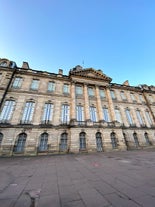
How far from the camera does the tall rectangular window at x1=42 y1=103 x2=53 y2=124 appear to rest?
661 inches

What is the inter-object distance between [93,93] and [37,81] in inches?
473

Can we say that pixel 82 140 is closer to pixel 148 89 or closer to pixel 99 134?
pixel 99 134

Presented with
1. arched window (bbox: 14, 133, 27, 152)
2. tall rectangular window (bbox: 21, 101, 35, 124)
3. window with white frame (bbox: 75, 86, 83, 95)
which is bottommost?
arched window (bbox: 14, 133, 27, 152)

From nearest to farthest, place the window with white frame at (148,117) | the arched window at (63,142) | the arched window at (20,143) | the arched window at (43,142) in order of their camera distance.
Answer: the arched window at (20,143) < the arched window at (43,142) < the arched window at (63,142) < the window with white frame at (148,117)

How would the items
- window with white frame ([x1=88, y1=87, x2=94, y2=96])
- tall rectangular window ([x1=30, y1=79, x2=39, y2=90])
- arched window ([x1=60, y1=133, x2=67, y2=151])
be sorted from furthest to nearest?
window with white frame ([x1=88, y1=87, x2=94, y2=96]), tall rectangular window ([x1=30, y1=79, x2=39, y2=90]), arched window ([x1=60, y1=133, x2=67, y2=151])

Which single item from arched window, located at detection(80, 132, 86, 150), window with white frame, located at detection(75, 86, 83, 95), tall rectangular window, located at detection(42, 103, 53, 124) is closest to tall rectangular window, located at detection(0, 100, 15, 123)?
tall rectangular window, located at detection(42, 103, 53, 124)

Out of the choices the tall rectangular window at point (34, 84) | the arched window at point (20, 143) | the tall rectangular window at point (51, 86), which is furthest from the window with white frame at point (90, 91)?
the arched window at point (20, 143)

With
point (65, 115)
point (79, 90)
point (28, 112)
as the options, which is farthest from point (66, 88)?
point (28, 112)

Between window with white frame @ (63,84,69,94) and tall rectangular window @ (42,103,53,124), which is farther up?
window with white frame @ (63,84,69,94)

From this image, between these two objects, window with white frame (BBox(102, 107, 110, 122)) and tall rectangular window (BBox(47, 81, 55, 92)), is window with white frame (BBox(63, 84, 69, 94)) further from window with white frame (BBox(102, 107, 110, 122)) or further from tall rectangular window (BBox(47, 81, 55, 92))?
window with white frame (BBox(102, 107, 110, 122))

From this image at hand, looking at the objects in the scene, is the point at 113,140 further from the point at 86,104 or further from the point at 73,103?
the point at 73,103

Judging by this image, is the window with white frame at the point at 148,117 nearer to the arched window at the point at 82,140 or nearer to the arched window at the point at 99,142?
the arched window at the point at 99,142

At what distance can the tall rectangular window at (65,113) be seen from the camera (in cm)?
1765

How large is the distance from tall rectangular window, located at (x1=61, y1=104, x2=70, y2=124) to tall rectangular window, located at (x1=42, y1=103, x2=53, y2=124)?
2080 millimetres
